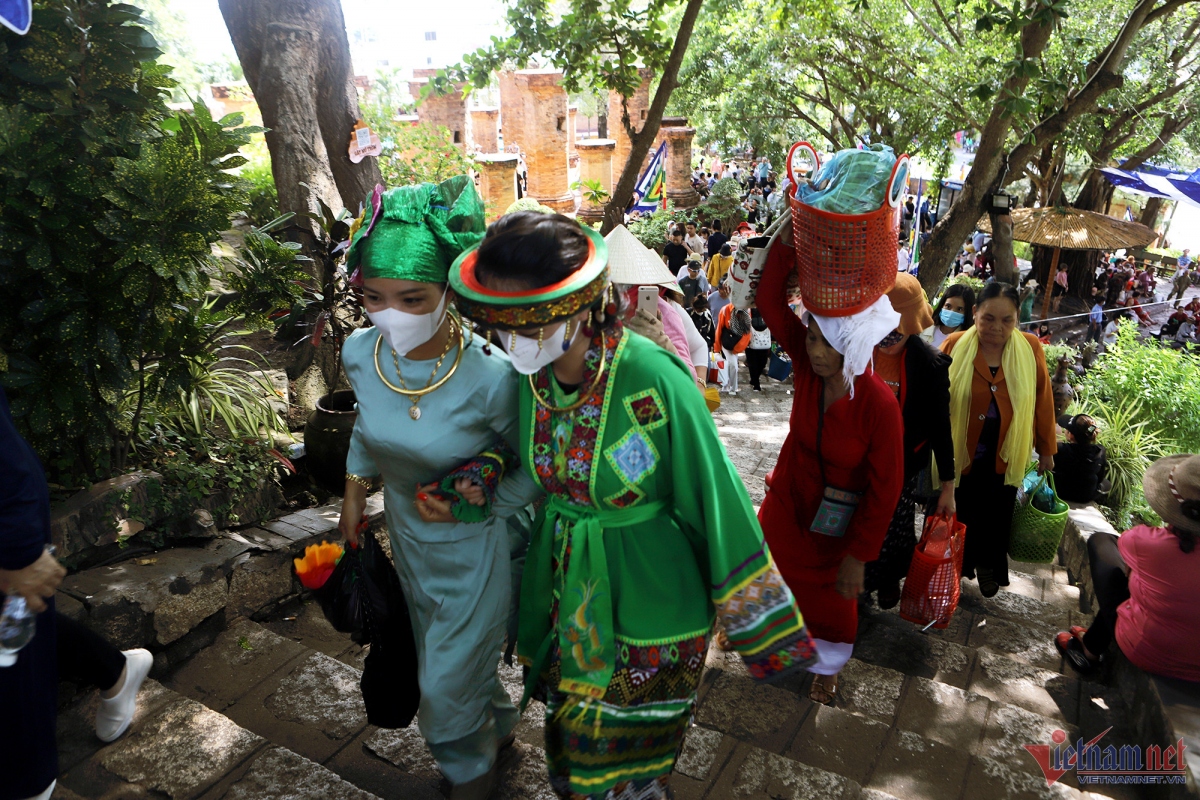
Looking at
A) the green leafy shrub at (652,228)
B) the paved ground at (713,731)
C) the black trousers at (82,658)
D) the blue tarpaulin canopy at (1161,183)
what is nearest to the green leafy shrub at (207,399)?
the paved ground at (713,731)

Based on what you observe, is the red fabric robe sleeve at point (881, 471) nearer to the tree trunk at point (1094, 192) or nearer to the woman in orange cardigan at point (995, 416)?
the woman in orange cardigan at point (995, 416)

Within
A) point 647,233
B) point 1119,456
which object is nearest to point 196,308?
point 1119,456

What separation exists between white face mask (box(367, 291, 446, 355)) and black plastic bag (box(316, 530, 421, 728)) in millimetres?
610

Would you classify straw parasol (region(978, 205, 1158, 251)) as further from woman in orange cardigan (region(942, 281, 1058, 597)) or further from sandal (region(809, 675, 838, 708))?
sandal (region(809, 675, 838, 708))

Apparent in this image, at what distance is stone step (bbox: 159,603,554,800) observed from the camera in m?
2.49

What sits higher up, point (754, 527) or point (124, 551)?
point (754, 527)

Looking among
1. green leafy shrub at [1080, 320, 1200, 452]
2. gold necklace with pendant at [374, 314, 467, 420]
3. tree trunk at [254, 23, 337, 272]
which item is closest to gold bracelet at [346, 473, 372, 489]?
gold necklace with pendant at [374, 314, 467, 420]

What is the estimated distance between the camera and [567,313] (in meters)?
1.79

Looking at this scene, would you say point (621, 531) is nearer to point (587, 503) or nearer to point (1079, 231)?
point (587, 503)

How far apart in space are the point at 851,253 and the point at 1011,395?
65.9 inches

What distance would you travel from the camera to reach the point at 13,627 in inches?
79.4

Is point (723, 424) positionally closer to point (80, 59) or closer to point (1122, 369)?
point (1122, 369)

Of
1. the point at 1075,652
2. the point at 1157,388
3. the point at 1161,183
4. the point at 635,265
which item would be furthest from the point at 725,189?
the point at 1075,652

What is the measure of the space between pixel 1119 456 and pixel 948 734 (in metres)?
3.94
